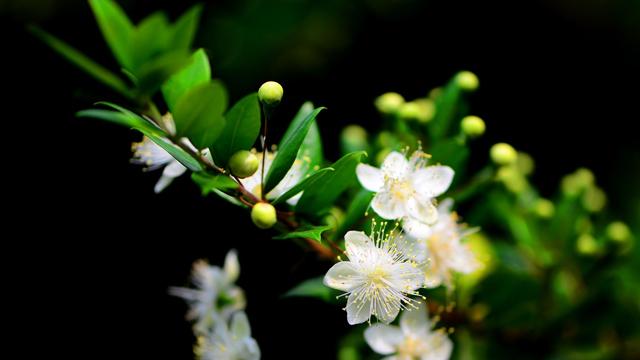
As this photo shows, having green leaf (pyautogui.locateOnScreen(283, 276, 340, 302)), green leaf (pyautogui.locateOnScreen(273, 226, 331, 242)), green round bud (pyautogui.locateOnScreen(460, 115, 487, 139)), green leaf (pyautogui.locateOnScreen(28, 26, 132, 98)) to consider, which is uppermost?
green round bud (pyautogui.locateOnScreen(460, 115, 487, 139))

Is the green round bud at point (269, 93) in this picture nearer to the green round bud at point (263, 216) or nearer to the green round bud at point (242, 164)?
the green round bud at point (242, 164)

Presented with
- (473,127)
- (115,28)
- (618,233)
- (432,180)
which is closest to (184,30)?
(115,28)

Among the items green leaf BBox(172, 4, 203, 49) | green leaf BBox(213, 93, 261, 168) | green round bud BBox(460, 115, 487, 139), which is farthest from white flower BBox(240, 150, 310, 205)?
green round bud BBox(460, 115, 487, 139)

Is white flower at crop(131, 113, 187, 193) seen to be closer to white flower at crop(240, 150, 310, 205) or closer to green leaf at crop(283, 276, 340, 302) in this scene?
white flower at crop(240, 150, 310, 205)

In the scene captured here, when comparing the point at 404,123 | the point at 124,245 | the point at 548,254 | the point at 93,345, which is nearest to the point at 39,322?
the point at 93,345

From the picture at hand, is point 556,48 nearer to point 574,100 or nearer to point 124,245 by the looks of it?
point 574,100

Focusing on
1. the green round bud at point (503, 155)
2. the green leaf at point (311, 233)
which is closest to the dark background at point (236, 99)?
the green round bud at point (503, 155)

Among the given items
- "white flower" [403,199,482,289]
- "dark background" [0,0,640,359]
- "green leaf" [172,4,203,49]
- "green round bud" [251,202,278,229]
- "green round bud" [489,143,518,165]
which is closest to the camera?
"green leaf" [172,4,203,49]
